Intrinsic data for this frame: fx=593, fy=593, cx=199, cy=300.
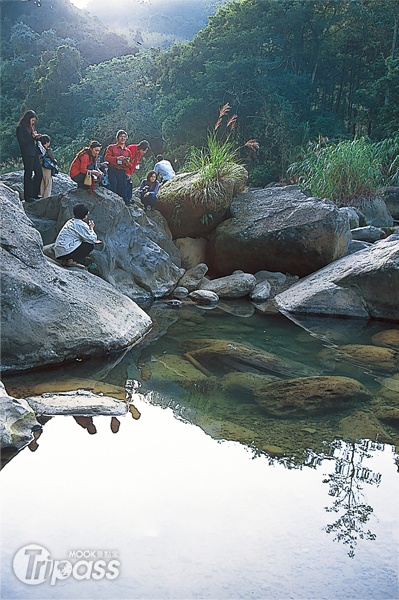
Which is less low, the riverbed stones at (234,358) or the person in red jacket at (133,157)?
the person in red jacket at (133,157)

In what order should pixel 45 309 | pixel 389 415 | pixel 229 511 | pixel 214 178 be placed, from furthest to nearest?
pixel 214 178
pixel 45 309
pixel 389 415
pixel 229 511

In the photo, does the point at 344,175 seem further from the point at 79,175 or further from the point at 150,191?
the point at 79,175

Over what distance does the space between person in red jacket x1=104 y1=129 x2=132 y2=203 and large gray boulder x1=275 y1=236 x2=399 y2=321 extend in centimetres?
265

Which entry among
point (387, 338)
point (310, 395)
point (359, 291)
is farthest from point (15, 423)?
point (359, 291)

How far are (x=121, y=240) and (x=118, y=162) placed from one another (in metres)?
1.03

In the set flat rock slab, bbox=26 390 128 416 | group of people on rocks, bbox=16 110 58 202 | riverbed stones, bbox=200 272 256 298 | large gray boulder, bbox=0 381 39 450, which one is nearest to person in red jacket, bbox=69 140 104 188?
group of people on rocks, bbox=16 110 58 202

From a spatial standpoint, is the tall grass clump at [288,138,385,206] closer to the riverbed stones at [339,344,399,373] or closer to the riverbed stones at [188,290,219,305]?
the riverbed stones at [188,290,219,305]

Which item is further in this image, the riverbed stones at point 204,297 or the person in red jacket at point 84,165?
the riverbed stones at point 204,297

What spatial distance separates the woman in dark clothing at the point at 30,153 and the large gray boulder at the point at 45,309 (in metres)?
1.60

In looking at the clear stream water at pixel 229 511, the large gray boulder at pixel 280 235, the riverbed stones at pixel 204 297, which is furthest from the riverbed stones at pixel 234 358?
the large gray boulder at pixel 280 235

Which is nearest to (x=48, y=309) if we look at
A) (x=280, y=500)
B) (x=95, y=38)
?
(x=280, y=500)

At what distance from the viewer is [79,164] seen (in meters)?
7.08

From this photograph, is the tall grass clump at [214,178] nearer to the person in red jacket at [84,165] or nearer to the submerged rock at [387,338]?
the person in red jacket at [84,165]

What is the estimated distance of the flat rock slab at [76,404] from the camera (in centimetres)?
362
